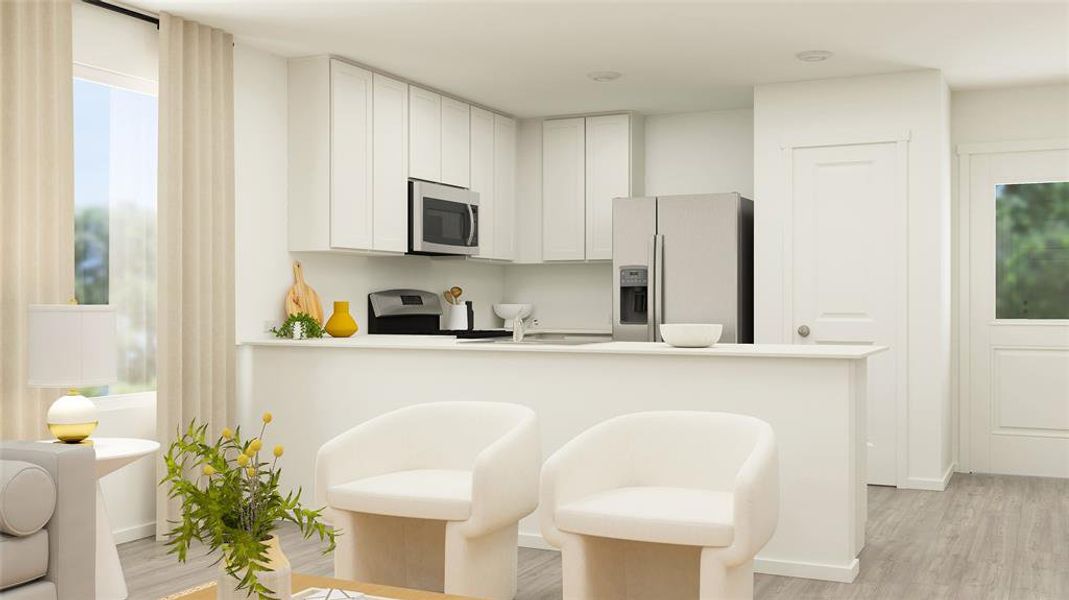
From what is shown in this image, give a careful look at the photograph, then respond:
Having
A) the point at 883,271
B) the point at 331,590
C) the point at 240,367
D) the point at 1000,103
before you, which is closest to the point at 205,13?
the point at 240,367

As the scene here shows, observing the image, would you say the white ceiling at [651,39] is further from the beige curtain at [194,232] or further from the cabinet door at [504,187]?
the cabinet door at [504,187]

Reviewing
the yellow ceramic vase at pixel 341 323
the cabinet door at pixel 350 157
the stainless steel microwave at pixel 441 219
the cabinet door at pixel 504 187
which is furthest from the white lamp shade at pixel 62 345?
the cabinet door at pixel 504 187

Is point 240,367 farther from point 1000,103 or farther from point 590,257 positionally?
point 1000,103

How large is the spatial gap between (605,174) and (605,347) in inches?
115

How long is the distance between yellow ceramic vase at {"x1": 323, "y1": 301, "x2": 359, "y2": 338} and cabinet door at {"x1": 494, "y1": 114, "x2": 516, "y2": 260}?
64.0 inches

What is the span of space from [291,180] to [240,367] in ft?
3.46

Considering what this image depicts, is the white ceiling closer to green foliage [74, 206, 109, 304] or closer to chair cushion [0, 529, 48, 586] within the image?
green foliage [74, 206, 109, 304]

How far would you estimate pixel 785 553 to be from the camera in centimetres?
377

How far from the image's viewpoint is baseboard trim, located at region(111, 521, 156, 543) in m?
4.36

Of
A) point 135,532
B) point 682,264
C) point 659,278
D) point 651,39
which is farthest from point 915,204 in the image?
point 135,532

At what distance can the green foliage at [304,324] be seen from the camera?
5020mm

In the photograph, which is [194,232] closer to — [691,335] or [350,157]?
[350,157]

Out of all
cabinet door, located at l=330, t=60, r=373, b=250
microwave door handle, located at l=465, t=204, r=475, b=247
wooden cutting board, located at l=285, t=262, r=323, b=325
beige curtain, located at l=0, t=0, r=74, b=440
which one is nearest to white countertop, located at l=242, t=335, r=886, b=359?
wooden cutting board, located at l=285, t=262, r=323, b=325

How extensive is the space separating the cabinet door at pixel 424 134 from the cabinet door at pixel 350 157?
0.42 metres
